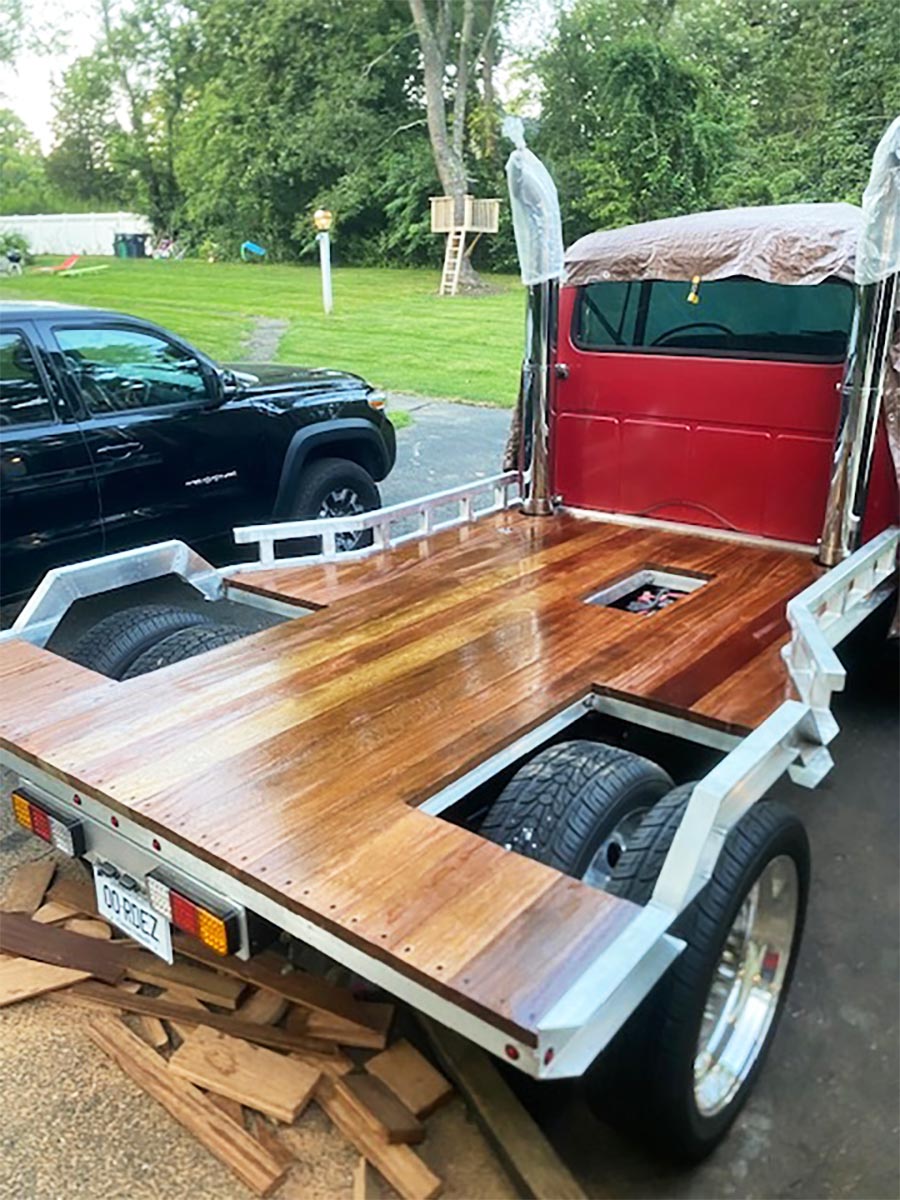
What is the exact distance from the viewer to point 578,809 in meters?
2.41

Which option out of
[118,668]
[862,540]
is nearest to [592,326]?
[862,540]

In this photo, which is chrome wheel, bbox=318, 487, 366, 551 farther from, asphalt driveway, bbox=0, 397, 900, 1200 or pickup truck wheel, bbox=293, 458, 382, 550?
asphalt driveway, bbox=0, 397, 900, 1200

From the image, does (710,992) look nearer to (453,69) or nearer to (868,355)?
(868,355)

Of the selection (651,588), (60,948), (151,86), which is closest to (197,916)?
(60,948)

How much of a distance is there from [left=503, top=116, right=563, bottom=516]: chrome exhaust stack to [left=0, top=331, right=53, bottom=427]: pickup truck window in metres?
2.50

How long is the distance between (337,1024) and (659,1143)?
36.4 inches

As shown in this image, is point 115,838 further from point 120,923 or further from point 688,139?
point 688,139

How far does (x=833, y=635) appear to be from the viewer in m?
3.49

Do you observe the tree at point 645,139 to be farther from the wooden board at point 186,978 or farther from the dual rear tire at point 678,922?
the wooden board at point 186,978

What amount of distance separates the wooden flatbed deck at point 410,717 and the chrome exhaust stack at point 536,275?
0.80 metres

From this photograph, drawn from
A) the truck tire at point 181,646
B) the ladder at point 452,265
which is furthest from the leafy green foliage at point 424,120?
the truck tire at point 181,646

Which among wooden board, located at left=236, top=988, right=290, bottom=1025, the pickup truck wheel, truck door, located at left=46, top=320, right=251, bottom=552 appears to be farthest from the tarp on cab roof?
wooden board, located at left=236, top=988, right=290, bottom=1025

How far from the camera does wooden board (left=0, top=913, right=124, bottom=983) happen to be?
2.88 m

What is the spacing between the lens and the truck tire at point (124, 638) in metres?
3.43
